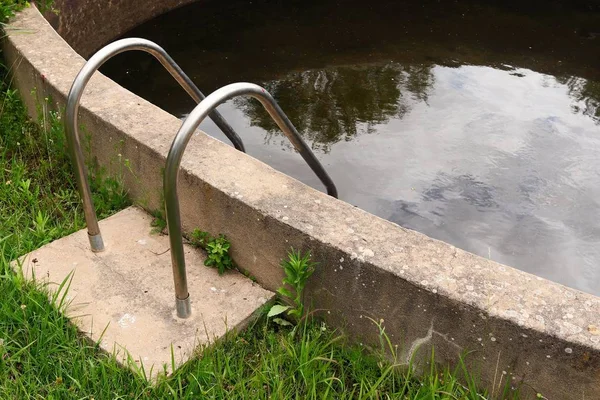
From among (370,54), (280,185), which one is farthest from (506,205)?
(370,54)

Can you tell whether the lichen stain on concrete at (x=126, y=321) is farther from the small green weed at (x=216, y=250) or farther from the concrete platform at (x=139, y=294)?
the small green weed at (x=216, y=250)

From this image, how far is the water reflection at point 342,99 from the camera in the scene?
14.4 feet

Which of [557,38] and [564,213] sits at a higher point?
[557,38]

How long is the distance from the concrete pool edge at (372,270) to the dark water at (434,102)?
4.54ft

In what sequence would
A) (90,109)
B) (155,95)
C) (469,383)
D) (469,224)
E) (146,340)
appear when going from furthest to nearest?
(155,95), (469,224), (90,109), (146,340), (469,383)

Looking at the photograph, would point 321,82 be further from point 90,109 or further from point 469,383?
point 469,383

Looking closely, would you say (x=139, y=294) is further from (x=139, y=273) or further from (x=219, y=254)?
(x=219, y=254)

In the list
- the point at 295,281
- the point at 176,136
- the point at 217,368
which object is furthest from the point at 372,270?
the point at 176,136

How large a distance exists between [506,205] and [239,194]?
1950mm

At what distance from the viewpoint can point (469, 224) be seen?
11.7ft

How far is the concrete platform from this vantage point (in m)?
2.18

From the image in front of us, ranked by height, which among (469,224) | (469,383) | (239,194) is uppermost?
(239,194)

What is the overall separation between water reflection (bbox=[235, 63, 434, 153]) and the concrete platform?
71.9 inches

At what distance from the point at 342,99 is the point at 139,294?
2.72m
